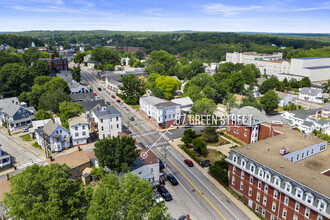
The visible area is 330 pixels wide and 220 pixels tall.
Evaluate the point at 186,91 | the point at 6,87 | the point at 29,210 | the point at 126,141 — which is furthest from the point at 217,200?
the point at 6,87

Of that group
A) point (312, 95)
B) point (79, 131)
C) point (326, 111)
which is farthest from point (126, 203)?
point (312, 95)

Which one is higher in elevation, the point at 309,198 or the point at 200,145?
the point at 309,198

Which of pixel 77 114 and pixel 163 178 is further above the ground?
pixel 77 114

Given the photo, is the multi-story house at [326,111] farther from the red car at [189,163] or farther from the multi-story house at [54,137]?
the multi-story house at [54,137]

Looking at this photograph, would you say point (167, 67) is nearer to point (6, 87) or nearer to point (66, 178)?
point (6, 87)

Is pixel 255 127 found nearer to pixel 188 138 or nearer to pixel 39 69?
pixel 188 138

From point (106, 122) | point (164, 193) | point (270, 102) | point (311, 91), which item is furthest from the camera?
point (311, 91)

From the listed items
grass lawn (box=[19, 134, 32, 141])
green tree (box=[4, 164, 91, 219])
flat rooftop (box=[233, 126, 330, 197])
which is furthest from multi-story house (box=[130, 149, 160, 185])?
grass lawn (box=[19, 134, 32, 141])

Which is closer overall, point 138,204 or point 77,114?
point 138,204

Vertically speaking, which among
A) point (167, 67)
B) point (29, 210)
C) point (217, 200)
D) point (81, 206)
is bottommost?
point (217, 200)
